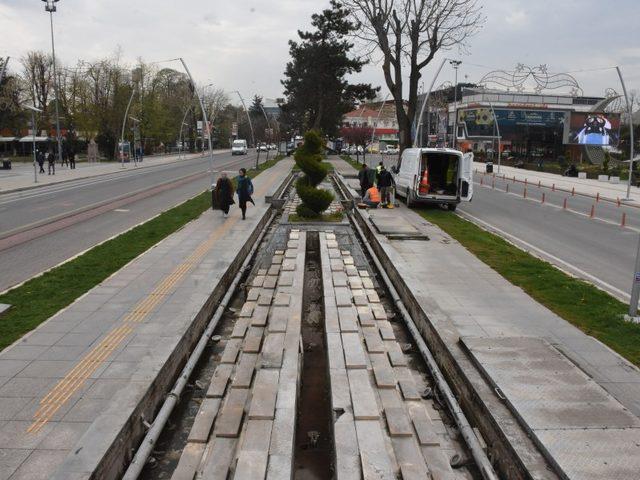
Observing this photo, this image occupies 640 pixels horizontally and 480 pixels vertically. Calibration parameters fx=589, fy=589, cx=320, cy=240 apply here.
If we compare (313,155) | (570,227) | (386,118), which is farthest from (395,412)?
(386,118)

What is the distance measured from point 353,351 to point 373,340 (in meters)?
0.76

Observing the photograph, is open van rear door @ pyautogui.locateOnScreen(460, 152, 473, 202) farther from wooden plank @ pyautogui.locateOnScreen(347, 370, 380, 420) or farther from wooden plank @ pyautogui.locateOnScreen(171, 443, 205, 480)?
wooden plank @ pyautogui.locateOnScreen(171, 443, 205, 480)

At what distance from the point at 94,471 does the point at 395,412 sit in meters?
2.82

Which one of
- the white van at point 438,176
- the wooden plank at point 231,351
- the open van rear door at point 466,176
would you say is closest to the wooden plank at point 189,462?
the wooden plank at point 231,351

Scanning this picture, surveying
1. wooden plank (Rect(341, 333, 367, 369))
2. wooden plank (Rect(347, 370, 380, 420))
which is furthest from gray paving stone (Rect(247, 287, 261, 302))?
wooden plank (Rect(347, 370, 380, 420))

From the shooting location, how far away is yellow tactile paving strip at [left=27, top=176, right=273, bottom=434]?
18.4ft

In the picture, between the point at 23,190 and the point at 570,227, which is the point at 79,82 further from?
the point at 570,227

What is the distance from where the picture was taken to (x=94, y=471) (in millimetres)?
4520

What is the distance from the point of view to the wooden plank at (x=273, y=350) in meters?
6.96

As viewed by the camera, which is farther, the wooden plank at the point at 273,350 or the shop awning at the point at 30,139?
the shop awning at the point at 30,139

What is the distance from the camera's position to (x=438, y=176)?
2312 centimetres

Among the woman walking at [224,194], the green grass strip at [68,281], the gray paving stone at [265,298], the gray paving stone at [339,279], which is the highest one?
the woman walking at [224,194]

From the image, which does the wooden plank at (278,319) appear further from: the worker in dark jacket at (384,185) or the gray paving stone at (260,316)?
the worker in dark jacket at (384,185)

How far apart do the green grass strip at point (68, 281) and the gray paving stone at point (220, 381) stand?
2.69m
